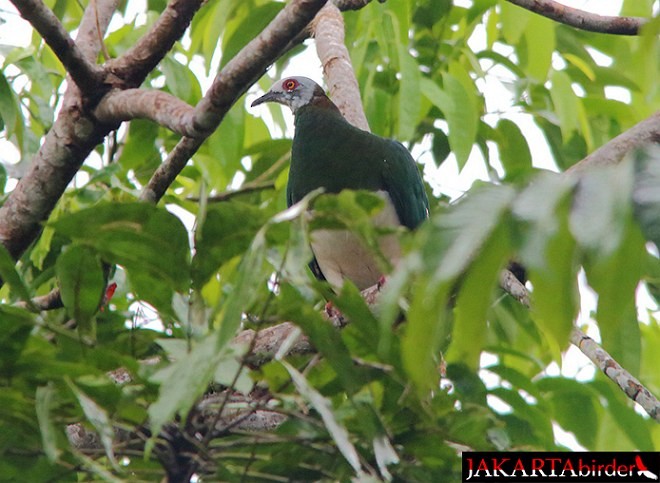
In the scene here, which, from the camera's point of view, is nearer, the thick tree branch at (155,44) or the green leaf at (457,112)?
the thick tree branch at (155,44)

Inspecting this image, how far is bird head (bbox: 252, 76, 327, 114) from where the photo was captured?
409 centimetres

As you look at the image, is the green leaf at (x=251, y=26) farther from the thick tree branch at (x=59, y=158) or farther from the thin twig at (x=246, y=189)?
the thick tree branch at (x=59, y=158)

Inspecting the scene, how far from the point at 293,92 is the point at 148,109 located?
1.75 metres

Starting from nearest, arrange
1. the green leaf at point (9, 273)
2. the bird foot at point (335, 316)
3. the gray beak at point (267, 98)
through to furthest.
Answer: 1. the green leaf at point (9, 273)
2. the bird foot at point (335, 316)
3. the gray beak at point (267, 98)

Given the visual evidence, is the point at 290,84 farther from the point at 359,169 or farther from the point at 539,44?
the point at 539,44

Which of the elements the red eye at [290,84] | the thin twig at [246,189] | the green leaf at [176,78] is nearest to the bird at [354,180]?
the thin twig at [246,189]

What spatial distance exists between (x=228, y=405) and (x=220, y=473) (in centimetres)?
12

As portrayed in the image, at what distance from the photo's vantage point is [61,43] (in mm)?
2408

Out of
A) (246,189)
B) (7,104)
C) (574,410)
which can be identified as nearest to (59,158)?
(7,104)

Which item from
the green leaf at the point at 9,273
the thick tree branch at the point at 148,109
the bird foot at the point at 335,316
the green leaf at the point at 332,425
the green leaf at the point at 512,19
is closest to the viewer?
the green leaf at the point at 332,425

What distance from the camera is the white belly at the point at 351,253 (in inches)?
130

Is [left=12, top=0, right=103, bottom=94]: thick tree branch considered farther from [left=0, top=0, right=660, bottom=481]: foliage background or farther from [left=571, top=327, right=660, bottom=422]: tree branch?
[left=571, top=327, right=660, bottom=422]: tree branch

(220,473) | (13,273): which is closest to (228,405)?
(220,473)

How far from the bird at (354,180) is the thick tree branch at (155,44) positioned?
0.85 metres
